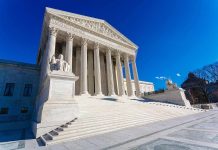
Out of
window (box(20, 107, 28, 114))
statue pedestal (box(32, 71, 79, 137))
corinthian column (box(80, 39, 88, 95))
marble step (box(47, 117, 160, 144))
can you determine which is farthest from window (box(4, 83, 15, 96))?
marble step (box(47, 117, 160, 144))

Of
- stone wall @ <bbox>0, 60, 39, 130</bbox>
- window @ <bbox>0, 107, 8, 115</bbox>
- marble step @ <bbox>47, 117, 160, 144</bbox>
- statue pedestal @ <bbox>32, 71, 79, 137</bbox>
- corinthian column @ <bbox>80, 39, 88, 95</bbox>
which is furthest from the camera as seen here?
corinthian column @ <bbox>80, 39, 88, 95</bbox>

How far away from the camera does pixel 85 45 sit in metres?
22.9

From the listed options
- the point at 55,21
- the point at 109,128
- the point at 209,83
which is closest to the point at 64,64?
the point at 109,128

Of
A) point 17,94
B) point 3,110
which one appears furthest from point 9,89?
point 3,110

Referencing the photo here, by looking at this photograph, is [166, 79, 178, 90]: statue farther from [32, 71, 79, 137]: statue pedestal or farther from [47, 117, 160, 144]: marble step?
[32, 71, 79, 137]: statue pedestal

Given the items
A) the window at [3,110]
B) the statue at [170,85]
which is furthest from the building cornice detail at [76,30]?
the window at [3,110]

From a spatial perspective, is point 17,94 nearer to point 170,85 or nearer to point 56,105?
point 56,105

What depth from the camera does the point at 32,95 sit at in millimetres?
20000

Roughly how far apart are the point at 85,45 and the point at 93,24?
261 inches

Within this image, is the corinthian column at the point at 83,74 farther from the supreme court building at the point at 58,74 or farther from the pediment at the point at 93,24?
the pediment at the point at 93,24

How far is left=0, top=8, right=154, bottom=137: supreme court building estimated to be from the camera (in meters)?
8.76

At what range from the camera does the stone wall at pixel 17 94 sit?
17.1 meters

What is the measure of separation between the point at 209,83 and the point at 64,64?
54.4m

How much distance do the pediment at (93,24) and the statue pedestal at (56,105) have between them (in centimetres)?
1567
